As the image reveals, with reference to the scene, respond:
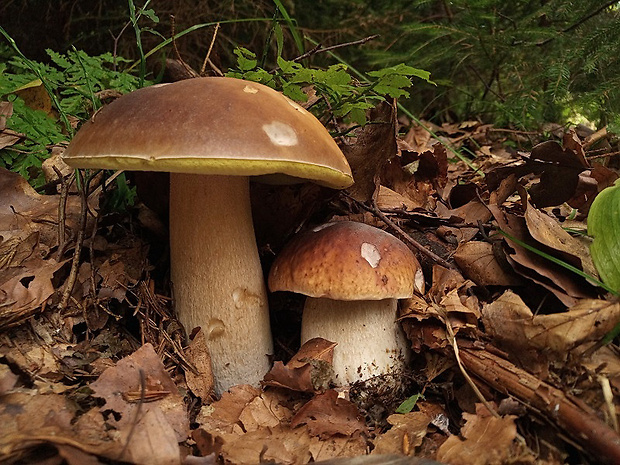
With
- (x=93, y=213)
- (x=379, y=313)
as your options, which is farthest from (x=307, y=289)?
(x=93, y=213)

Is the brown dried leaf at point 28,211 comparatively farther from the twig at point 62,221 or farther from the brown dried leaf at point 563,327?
the brown dried leaf at point 563,327

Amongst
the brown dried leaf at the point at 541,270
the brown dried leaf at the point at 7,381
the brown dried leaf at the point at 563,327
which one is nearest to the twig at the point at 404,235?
the brown dried leaf at the point at 541,270

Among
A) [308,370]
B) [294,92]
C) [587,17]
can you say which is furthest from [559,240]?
[587,17]

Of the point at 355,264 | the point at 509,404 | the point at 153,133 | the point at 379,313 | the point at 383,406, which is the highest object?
the point at 153,133

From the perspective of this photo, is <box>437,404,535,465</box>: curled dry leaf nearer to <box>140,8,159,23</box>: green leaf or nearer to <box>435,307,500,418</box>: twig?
<box>435,307,500,418</box>: twig

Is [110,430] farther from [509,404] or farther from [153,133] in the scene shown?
[509,404]

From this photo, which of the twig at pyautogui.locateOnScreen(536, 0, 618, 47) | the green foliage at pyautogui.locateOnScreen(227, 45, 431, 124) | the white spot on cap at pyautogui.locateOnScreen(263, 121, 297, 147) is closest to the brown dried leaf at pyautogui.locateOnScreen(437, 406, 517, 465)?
the white spot on cap at pyautogui.locateOnScreen(263, 121, 297, 147)
